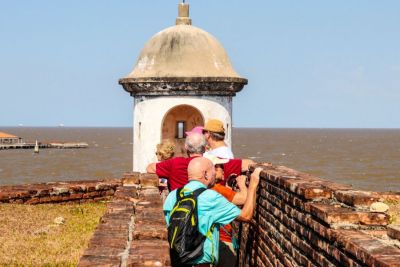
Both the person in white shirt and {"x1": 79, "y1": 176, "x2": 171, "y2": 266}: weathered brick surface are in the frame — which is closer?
{"x1": 79, "y1": 176, "x2": 171, "y2": 266}: weathered brick surface

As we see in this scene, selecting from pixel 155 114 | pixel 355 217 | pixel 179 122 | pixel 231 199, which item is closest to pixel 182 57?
pixel 155 114

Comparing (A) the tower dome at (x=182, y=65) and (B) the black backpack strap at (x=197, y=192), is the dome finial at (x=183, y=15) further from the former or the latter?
(B) the black backpack strap at (x=197, y=192)

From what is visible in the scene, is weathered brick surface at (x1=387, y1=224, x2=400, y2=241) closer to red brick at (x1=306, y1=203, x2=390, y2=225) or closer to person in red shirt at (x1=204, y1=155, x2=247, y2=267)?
red brick at (x1=306, y1=203, x2=390, y2=225)

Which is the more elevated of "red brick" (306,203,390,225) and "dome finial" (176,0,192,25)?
"dome finial" (176,0,192,25)

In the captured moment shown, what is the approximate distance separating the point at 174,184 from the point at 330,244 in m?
1.72

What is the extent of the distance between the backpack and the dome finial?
27.0 feet

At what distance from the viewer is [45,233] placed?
948cm

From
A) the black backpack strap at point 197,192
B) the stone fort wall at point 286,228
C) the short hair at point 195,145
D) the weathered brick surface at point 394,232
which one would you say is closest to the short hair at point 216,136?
the stone fort wall at point 286,228

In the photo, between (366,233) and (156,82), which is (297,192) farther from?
(156,82)

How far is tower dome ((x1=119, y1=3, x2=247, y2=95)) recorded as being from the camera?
11.2 metres

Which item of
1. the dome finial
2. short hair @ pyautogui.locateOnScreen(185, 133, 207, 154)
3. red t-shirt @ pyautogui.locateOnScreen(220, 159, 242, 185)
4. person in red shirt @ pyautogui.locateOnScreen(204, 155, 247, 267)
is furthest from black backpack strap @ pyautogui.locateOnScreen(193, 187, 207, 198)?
the dome finial

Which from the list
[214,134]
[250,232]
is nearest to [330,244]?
[214,134]

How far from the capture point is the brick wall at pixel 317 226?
411cm

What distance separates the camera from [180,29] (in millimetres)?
11875
